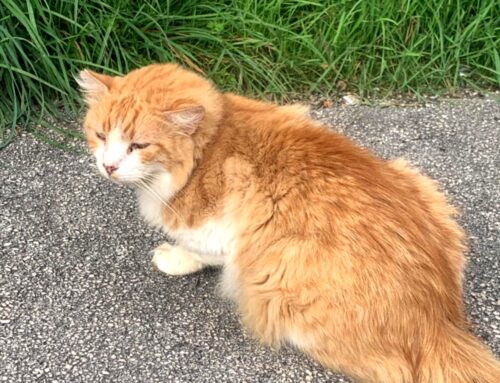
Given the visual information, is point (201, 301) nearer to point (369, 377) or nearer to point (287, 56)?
point (369, 377)

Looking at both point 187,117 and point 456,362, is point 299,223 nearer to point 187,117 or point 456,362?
point 187,117

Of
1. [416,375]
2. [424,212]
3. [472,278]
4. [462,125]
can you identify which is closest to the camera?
[416,375]

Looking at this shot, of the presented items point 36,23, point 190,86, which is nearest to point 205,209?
point 190,86

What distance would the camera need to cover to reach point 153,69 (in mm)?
2301

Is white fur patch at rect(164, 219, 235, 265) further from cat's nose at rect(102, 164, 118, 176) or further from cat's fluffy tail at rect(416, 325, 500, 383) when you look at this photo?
cat's fluffy tail at rect(416, 325, 500, 383)

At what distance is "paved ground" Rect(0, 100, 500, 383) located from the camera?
222cm

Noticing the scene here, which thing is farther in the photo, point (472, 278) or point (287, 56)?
point (287, 56)

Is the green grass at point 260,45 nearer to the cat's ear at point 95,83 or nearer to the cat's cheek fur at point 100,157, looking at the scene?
the cat's ear at point 95,83

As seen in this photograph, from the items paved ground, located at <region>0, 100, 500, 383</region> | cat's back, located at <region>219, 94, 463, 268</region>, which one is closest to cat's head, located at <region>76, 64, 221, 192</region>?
cat's back, located at <region>219, 94, 463, 268</region>

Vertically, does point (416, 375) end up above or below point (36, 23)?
above

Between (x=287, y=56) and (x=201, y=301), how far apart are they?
177 cm

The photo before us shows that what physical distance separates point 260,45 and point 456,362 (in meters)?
2.28

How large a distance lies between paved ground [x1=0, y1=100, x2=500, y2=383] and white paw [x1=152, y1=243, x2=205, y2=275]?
44mm

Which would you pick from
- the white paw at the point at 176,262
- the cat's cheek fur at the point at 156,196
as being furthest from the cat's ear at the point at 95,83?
the white paw at the point at 176,262
